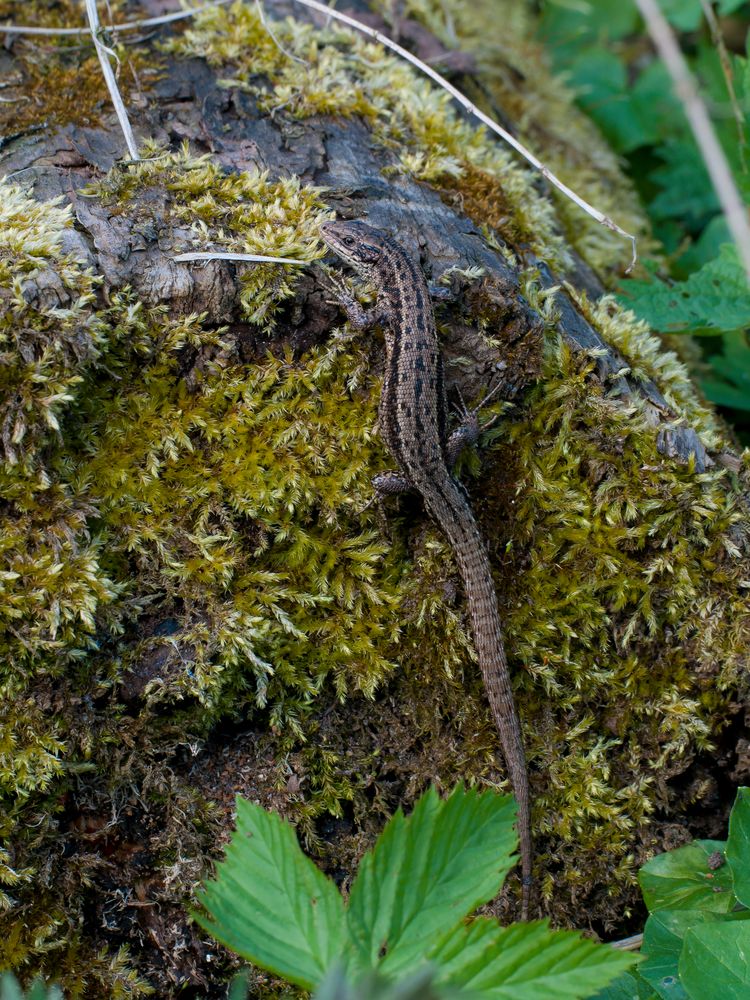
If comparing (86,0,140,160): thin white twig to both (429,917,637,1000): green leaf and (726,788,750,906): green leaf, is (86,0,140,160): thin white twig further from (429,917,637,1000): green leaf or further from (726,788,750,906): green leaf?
(726,788,750,906): green leaf

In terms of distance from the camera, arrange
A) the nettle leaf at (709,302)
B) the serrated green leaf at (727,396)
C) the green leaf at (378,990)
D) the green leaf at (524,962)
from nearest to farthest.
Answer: the green leaf at (378,990) → the green leaf at (524,962) → the nettle leaf at (709,302) → the serrated green leaf at (727,396)

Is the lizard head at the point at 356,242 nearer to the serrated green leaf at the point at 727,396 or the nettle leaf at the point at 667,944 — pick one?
A: the serrated green leaf at the point at 727,396

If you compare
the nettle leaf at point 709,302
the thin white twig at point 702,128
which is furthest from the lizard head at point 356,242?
the thin white twig at point 702,128

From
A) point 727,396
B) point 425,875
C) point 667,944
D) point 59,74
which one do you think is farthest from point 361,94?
point 667,944

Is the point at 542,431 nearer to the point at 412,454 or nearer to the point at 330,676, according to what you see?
the point at 412,454

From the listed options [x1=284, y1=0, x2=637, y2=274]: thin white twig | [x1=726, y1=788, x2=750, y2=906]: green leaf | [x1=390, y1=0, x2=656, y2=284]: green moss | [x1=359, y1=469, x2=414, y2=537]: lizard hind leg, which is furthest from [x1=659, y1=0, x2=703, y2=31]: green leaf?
[x1=726, y1=788, x2=750, y2=906]: green leaf

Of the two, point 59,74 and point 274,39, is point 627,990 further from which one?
point 59,74
